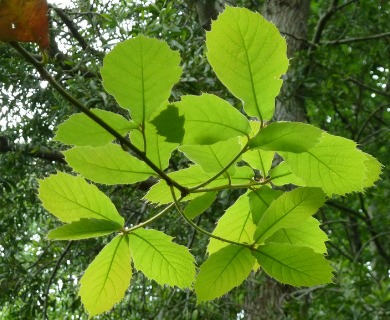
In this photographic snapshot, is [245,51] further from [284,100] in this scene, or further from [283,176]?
[284,100]

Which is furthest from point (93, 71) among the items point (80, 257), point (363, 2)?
point (363, 2)

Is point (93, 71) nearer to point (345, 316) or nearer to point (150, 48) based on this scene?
point (345, 316)

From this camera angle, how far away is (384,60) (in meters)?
4.11

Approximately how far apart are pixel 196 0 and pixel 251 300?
1.60 m

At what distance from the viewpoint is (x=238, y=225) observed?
452 millimetres

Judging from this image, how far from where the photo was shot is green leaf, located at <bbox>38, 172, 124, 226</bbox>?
0.40 m

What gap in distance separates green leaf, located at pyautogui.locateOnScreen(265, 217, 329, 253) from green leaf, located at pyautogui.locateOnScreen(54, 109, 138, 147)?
0.50 feet

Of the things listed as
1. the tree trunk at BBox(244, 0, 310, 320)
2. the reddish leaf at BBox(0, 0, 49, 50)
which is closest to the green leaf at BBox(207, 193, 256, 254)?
the reddish leaf at BBox(0, 0, 49, 50)

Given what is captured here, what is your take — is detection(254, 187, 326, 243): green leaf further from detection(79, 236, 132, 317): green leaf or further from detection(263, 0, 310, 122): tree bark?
detection(263, 0, 310, 122): tree bark

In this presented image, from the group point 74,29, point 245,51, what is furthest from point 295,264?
point 74,29

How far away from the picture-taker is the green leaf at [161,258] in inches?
16.2

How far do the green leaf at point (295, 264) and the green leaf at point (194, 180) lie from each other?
0.05 metres

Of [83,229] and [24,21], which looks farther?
[83,229]

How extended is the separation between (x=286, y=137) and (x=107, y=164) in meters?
0.11
